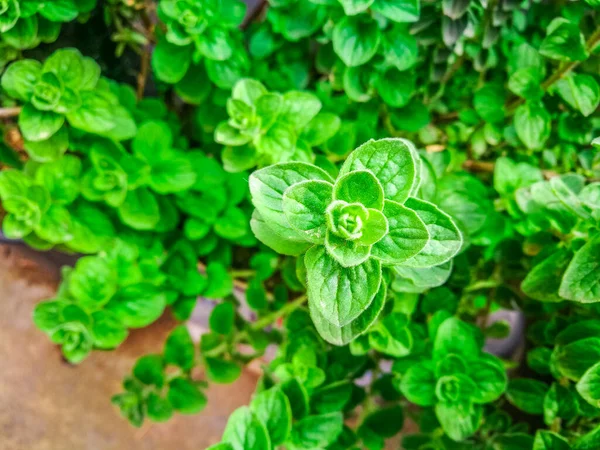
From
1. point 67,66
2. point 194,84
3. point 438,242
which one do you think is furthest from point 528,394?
point 67,66

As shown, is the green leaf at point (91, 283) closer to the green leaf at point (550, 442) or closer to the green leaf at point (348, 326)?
the green leaf at point (348, 326)

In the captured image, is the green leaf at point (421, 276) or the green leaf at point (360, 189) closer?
the green leaf at point (360, 189)

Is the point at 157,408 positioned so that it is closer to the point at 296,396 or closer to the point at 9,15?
the point at 296,396

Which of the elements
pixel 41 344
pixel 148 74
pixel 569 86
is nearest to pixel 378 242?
pixel 569 86

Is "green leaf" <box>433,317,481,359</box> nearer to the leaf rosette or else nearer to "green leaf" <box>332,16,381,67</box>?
the leaf rosette

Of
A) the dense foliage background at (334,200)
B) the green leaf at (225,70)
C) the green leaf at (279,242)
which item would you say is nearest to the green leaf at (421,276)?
the dense foliage background at (334,200)

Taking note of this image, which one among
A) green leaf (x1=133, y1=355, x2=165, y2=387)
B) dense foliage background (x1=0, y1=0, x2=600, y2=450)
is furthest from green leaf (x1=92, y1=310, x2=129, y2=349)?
green leaf (x1=133, y1=355, x2=165, y2=387)
